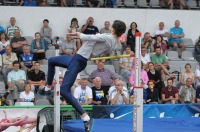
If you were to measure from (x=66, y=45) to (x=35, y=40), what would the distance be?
0.86 metres

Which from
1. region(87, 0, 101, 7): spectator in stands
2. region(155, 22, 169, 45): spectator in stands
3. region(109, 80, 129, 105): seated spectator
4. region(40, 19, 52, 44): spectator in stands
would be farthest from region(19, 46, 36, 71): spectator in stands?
region(155, 22, 169, 45): spectator in stands

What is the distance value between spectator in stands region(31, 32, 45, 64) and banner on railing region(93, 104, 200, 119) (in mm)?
4575

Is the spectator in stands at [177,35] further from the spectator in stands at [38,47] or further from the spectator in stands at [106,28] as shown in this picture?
the spectator in stands at [38,47]

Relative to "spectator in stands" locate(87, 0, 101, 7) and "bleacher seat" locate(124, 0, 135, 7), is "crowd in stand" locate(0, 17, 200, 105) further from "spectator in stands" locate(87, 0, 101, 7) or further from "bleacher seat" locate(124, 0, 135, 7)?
"bleacher seat" locate(124, 0, 135, 7)

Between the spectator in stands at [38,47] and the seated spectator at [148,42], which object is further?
the seated spectator at [148,42]

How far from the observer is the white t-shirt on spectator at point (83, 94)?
14742mm

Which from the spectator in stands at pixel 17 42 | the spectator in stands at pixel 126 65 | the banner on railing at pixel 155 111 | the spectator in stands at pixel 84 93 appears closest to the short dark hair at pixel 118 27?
the banner on railing at pixel 155 111

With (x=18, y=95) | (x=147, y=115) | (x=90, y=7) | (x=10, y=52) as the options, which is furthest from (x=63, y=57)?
(x=90, y=7)

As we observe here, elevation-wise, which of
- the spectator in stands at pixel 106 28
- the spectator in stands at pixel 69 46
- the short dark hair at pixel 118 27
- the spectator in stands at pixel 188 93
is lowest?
the spectator in stands at pixel 188 93

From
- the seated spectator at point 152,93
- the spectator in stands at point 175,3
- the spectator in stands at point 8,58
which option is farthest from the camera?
the spectator in stands at point 175,3

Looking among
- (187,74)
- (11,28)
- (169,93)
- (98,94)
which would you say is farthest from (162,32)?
(98,94)

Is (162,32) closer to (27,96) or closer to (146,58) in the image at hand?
(146,58)

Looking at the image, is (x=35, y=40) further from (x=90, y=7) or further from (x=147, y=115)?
(x=147, y=115)

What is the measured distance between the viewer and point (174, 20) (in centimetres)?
1962
